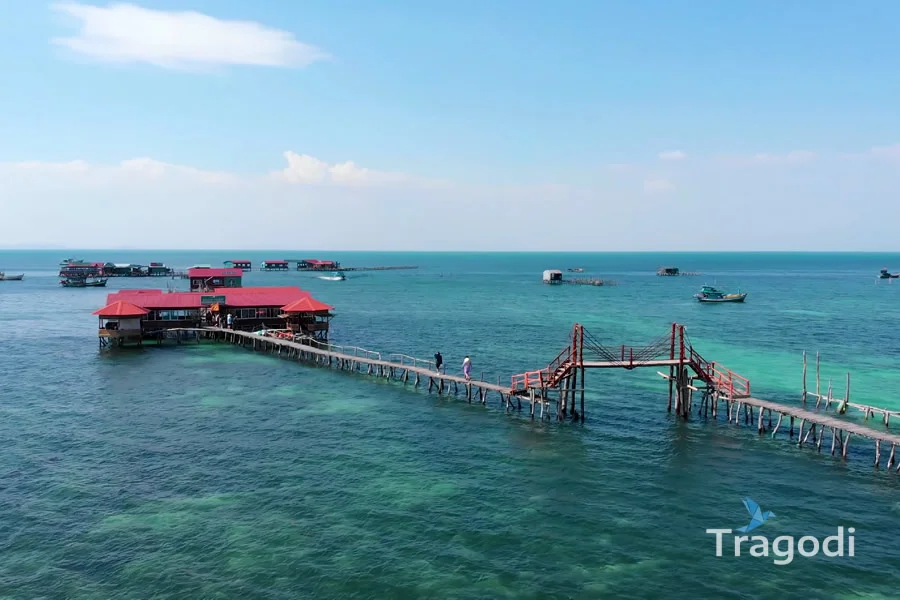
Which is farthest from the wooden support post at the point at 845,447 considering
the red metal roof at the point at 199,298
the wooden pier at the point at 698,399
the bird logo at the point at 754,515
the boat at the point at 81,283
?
the boat at the point at 81,283

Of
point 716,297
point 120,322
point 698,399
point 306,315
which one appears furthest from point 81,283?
point 698,399

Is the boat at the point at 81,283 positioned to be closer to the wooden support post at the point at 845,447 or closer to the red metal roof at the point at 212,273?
the red metal roof at the point at 212,273

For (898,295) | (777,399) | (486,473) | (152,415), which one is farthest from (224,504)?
(898,295)

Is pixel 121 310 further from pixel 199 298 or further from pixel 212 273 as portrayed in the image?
pixel 212 273

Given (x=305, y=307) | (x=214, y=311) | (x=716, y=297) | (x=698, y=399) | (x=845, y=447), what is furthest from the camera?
(x=716, y=297)

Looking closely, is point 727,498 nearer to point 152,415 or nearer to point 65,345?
point 152,415

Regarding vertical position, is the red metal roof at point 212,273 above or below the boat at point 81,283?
above
